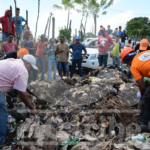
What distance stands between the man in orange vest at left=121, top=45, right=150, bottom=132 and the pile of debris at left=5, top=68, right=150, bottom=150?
1.08 feet

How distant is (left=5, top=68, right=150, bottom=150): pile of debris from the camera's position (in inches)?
106

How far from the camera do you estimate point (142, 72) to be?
2.72m

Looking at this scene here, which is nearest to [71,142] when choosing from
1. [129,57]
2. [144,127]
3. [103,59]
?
[144,127]

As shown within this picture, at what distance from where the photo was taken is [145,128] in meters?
2.93

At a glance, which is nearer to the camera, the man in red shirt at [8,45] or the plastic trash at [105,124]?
the plastic trash at [105,124]

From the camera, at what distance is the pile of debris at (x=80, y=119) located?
2688 millimetres

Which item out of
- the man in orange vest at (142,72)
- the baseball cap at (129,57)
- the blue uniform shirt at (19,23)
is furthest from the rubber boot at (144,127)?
the blue uniform shirt at (19,23)

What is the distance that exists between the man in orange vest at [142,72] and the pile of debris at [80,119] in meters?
0.33

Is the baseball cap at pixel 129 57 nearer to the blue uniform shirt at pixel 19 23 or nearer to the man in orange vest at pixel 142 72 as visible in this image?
the man in orange vest at pixel 142 72

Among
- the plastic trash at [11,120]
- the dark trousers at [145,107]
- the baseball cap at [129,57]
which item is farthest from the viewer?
the plastic trash at [11,120]

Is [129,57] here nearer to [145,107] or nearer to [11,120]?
[145,107]

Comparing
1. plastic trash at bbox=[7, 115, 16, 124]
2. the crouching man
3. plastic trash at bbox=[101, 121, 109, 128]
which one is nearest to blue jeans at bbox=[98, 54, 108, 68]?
plastic trash at bbox=[101, 121, 109, 128]

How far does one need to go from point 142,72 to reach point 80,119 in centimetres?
154

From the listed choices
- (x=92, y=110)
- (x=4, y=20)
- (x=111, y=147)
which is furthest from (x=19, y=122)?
(x=4, y=20)
